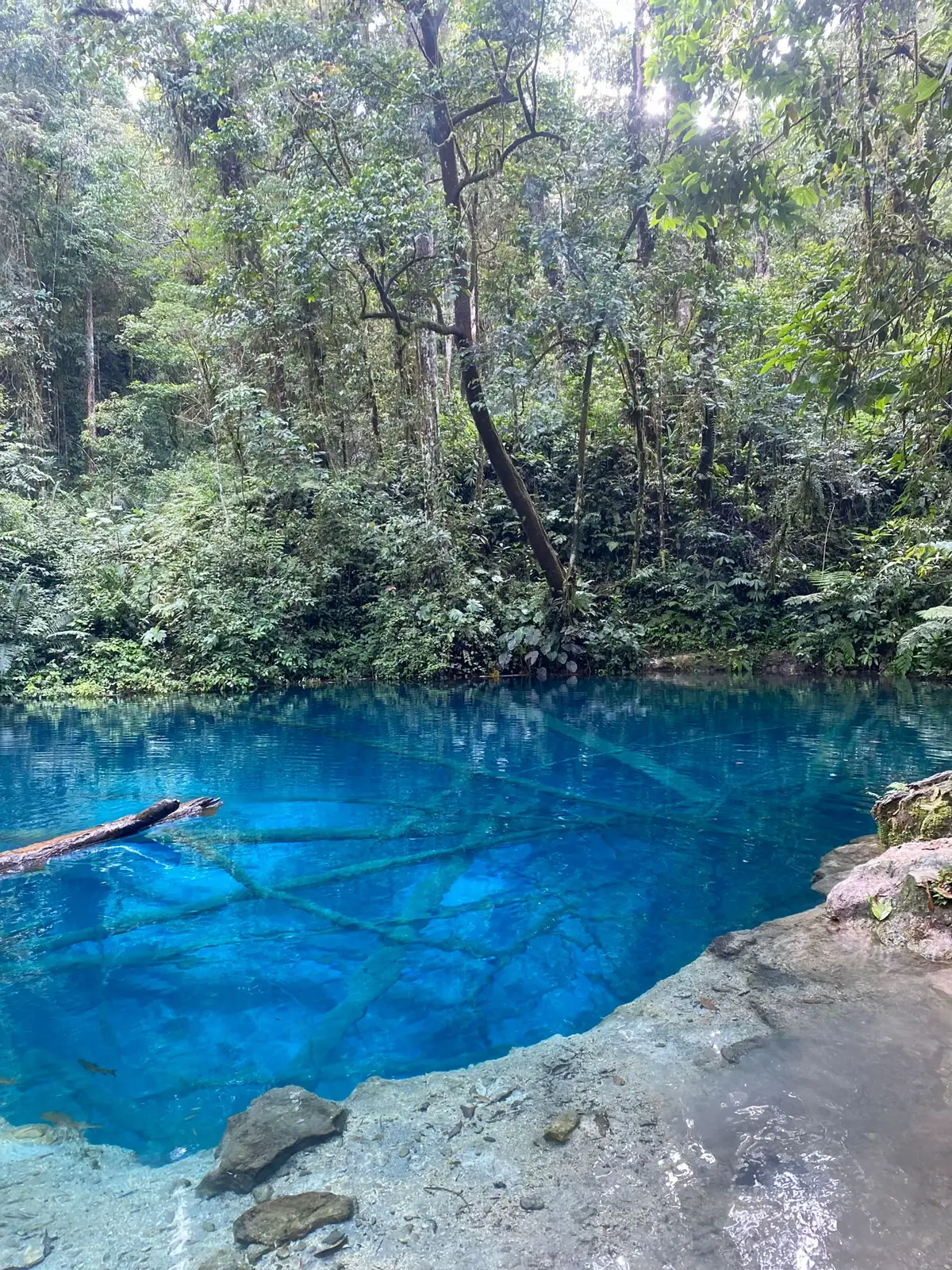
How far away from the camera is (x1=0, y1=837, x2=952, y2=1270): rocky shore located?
194cm

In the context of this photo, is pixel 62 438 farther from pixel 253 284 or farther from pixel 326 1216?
pixel 326 1216

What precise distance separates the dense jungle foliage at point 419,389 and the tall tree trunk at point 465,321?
0.21 ft

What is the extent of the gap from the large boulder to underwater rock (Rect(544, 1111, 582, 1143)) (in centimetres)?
195

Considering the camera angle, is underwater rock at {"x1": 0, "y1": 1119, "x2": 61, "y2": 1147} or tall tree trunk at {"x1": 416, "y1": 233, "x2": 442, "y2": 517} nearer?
underwater rock at {"x1": 0, "y1": 1119, "x2": 61, "y2": 1147}

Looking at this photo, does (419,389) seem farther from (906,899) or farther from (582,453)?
(906,899)

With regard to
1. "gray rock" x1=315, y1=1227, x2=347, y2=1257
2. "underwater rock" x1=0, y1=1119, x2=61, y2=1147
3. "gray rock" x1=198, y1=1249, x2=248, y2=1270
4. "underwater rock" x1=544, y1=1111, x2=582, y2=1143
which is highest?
"underwater rock" x1=544, y1=1111, x2=582, y2=1143

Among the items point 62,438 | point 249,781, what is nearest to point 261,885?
point 249,781

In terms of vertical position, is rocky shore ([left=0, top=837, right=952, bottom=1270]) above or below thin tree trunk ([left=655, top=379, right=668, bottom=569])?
below

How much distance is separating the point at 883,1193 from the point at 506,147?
1433 centimetres

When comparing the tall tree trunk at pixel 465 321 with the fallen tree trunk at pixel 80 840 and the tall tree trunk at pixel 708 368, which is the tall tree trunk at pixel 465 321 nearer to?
the tall tree trunk at pixel 708 368

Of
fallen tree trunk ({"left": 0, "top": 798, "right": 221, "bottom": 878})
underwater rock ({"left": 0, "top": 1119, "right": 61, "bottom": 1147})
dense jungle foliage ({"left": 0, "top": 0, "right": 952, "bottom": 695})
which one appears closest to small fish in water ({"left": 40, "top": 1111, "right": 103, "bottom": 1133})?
underwater rock ({"left": 0, "top": 1119, "right": 61, "bottom": 1147})

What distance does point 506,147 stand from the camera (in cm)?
1262

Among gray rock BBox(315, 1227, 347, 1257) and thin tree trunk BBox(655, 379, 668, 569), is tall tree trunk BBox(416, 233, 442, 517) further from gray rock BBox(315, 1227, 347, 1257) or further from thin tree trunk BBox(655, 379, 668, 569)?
gray rock BBox(315, 1227, 347, 1257)

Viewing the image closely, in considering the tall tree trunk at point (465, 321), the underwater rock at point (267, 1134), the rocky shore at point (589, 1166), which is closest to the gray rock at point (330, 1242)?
the rocky shore at point (589, 1166)
